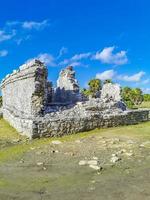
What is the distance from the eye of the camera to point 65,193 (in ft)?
37.9

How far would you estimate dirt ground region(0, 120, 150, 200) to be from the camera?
11.5 m

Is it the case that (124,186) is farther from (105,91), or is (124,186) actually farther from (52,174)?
(105,91)

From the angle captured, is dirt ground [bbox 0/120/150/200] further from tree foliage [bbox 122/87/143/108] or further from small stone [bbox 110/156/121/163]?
tree foliage [bbox 122/87/143/108]

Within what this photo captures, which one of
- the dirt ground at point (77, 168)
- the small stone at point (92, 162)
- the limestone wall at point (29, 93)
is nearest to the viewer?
the dirt ground at point (77, 168)

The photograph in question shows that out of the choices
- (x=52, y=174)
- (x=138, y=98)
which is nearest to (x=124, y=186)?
(x=52, y=174)

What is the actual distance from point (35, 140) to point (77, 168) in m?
7.00

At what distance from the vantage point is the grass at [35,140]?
1778 cm

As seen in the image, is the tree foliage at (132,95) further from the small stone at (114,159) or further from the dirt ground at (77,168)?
the small stone at (114,159)

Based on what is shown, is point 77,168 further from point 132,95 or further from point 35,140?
point 132,95

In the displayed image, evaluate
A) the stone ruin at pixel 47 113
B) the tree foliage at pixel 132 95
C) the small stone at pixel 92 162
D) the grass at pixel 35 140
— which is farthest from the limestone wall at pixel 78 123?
the tree foliage at pixel 132 95

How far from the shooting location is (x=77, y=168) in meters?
14.3

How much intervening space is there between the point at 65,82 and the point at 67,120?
1664 cm

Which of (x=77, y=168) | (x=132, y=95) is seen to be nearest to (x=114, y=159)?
(x=77, y=168)

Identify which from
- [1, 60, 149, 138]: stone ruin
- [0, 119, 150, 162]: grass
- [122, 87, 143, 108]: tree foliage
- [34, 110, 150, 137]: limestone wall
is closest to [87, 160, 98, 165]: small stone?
[0, 119, 150, 162]: grass
